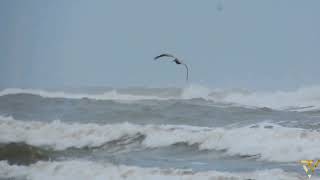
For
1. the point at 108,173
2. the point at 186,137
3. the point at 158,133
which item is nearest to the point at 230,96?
the point at 158,133

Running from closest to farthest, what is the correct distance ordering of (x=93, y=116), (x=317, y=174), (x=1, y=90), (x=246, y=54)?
(x=317, y=174) → (x=93, y=116) → (x=1, y=90) → (x=246, y=54)

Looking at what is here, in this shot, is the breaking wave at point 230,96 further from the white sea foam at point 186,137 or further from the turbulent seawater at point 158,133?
the white sea foam at point 186,137

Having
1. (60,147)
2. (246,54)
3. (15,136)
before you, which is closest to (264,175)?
(60,147)

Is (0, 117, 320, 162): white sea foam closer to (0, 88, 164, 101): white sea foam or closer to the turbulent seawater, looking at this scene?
the turbulent seawater

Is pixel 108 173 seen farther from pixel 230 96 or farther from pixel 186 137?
pixel 230 96

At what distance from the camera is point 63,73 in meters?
13.4

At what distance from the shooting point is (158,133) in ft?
→ 29.2

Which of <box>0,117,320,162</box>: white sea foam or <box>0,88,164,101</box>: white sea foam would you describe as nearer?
<box>0,117,320,162</box>: white sea foam

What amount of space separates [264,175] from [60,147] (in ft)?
10.5

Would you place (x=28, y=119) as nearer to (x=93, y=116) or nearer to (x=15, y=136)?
(x=93, y=116)

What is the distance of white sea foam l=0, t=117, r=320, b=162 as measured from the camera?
7.23m

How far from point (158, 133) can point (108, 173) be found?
251cm

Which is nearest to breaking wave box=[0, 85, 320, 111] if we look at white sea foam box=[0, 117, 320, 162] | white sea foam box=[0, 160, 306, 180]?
white sea foam box=[0, 117, 320, 162]

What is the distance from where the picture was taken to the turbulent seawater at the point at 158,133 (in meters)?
6.61
